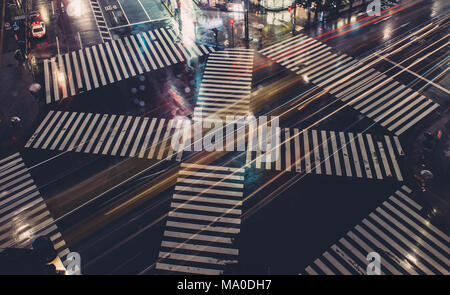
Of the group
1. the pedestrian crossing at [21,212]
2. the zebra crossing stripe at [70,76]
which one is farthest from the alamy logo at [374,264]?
the zebra crossing stripe at [70,76]

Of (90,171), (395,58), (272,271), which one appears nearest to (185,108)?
(90,171)

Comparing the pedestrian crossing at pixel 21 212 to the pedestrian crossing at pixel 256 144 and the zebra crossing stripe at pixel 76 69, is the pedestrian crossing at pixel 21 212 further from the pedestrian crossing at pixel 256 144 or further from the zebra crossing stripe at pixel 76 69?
the zebra crossing stripe at pixel 76 69

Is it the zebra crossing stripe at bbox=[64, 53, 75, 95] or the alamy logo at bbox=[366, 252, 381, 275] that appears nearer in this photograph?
the alamy logo at bbox=[366, 252, 381, 275]

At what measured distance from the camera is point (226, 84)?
27.5 m

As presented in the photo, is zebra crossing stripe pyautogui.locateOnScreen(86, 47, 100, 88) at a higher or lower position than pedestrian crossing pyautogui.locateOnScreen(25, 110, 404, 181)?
higher

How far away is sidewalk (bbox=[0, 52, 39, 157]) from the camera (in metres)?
23.4

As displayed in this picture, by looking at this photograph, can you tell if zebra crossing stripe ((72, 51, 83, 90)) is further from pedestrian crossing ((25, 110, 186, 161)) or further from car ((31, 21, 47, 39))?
car ((31, 21, 47, 39))

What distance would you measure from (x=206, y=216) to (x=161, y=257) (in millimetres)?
3266

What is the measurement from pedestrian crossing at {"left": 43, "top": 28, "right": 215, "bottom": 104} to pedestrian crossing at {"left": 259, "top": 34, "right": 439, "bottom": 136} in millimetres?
7901

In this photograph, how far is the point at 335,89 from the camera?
26.2m

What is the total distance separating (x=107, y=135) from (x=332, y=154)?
15.7 meters

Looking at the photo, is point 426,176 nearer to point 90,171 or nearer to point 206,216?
point 206,216

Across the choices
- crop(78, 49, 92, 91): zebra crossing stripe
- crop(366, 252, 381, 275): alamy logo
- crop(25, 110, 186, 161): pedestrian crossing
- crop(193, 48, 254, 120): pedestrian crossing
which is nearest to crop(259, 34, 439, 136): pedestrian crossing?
crop(193, 48, 254, 120): pedestrian crossing

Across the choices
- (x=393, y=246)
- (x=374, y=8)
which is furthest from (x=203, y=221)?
(x=374, y=8)
